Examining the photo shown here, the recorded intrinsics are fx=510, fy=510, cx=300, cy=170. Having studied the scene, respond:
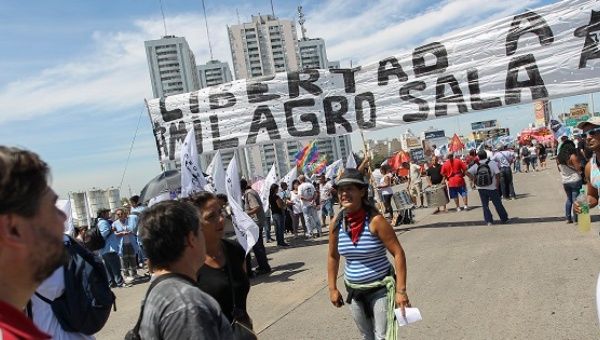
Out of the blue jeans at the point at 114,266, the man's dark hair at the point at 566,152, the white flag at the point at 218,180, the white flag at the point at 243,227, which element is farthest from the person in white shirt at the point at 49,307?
the blue jeans at the point at 114,266

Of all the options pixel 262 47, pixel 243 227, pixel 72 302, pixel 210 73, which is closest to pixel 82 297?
pixel 72 302

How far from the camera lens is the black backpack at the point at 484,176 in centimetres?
1127

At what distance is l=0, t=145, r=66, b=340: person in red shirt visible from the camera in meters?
1.18

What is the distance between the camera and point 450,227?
1206cm

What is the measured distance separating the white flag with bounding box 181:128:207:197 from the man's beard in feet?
25.3

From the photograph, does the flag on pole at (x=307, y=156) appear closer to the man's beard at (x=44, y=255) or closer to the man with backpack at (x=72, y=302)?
the man with backpack at (x=72, y=302)

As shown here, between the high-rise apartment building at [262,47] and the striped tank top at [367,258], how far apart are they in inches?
3334

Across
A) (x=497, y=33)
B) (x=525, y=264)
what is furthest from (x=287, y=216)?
(x=525, y=264)

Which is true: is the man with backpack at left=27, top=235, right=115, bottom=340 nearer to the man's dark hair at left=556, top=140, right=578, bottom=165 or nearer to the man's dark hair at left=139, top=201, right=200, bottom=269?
the man's dark hair at left=139, top=201, right=200, bottom=269

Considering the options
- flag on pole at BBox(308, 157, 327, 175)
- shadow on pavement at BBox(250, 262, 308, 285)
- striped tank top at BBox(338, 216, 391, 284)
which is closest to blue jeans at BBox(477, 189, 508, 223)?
shadow on pavement at BBox(250, 262, 308, 285)

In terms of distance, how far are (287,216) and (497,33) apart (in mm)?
8794

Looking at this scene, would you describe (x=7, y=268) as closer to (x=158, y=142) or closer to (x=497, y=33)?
(x=497, y=33)

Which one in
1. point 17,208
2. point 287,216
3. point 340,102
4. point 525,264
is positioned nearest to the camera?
point 17,208

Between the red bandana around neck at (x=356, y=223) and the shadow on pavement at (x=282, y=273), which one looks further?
the shadow on pavement at (x=282, y=273)
